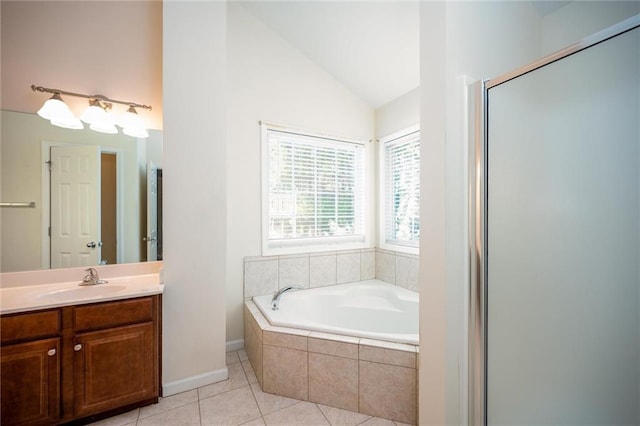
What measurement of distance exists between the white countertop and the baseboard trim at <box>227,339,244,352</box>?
3.13ft

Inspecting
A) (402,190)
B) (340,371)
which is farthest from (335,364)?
(402,190)

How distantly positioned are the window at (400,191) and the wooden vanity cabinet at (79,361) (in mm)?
2259

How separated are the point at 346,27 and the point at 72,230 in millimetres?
2670

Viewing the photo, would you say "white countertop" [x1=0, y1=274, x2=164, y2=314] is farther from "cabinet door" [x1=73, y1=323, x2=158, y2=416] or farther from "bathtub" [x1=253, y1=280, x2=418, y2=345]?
"bathtub" [x1=253, y1=280, x2=418, y2=345]

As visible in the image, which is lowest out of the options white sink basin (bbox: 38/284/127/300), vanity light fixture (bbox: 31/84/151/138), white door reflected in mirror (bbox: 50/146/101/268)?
white sink basin (bbox: 38/284/127/300)

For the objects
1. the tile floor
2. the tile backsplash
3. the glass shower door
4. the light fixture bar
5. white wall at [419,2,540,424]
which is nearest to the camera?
the glass shower door

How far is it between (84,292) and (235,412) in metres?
1.25

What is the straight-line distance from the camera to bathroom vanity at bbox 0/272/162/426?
1404 millimetres

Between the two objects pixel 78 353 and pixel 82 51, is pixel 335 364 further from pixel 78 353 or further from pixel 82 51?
pixel 82 51

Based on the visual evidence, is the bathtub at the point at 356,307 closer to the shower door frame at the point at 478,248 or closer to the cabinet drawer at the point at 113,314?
the cabinet drawer at the point at 113,314

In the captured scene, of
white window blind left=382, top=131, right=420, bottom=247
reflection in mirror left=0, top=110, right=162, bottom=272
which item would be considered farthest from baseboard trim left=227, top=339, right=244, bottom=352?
white window blind left=382, top=131, right=420, bottom=247

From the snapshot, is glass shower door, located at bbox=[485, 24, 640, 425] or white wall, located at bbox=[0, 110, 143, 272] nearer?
glass shower door, located at bbox=[485, 24, 640, 425]

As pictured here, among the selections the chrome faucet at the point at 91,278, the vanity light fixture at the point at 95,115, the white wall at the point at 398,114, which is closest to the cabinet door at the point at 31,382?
the chrome faucet at the point at 91,278

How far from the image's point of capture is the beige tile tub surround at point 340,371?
158cm
